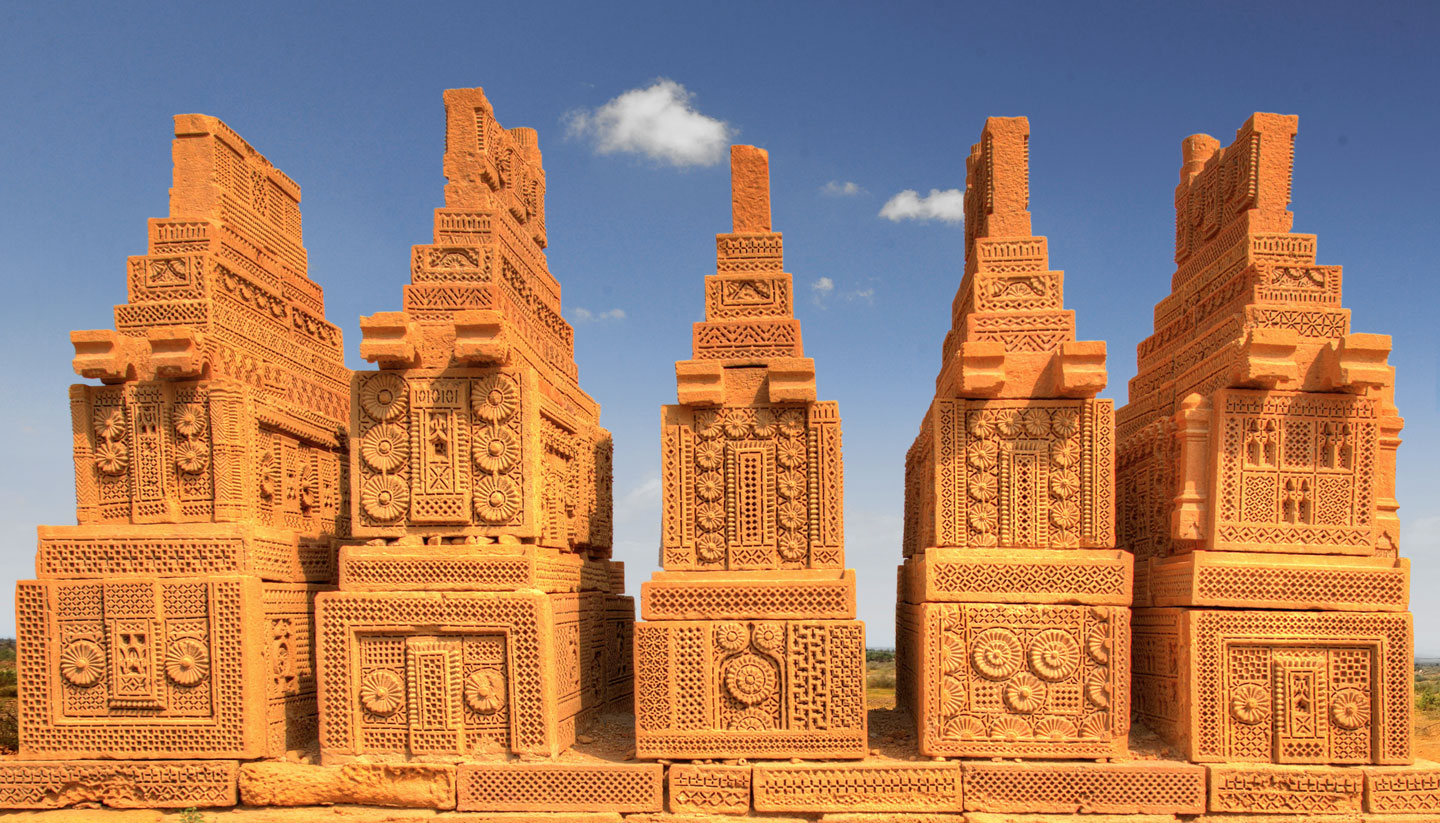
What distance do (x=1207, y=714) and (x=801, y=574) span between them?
290cm

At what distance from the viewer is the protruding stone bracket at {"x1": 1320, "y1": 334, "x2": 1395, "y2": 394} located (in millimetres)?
5730

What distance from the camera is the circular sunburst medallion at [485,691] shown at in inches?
233

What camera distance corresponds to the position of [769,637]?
5.90 meters

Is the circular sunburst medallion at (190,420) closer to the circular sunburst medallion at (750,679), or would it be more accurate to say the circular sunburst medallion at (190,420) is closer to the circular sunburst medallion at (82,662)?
the circular sunburst medallion at (82,662)

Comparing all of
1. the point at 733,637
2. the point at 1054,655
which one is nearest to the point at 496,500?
the point at 733,637

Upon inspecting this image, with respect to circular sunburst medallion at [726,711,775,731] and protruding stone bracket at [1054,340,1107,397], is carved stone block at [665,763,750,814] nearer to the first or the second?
circular sunburst medallion at [726,711,775,731]

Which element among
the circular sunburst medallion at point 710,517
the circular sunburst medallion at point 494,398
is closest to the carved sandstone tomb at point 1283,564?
the circular sunburst medallion at point 710,517

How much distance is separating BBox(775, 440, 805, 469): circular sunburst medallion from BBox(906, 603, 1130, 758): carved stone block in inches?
53.2

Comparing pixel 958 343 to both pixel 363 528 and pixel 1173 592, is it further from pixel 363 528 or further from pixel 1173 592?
pixel 363 528

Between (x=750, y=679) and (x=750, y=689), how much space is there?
0.22 feet

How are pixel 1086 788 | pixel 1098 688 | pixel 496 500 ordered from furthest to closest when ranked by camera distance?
1. pixel 496 500
2. pixel 1098 688
3. pixel 1086 788

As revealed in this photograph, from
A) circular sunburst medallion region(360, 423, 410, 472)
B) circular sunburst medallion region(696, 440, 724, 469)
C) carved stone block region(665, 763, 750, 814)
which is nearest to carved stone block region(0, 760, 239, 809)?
circular sunburst medallion region(360, 423, 410, 472)

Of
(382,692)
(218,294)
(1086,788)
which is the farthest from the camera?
(218,294)

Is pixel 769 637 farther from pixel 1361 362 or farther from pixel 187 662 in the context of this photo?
pixel 1361 362
